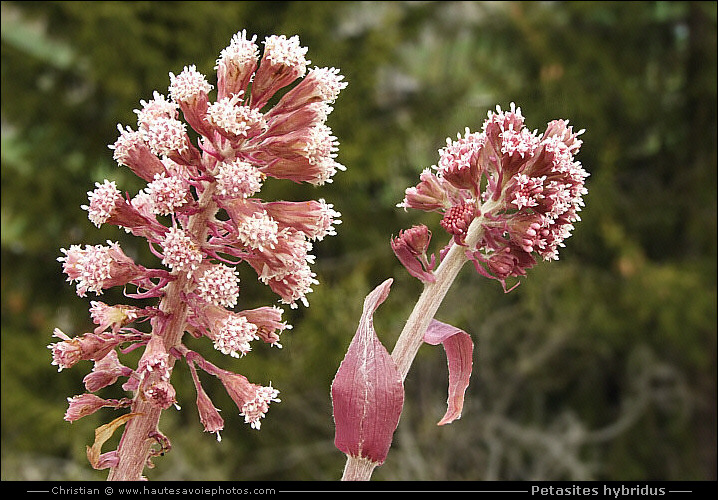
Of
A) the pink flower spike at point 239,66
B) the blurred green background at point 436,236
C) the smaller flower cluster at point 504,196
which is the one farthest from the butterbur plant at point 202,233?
the blurred green background at point 436,236

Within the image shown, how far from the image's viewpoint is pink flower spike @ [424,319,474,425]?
78 cm

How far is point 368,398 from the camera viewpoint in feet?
2.41

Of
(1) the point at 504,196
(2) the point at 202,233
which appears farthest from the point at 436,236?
(2) the point at 202,233

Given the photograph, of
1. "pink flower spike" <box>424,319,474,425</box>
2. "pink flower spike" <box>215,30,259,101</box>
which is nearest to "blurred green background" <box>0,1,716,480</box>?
"pink flower spike" <box>215,30,259,101</box>

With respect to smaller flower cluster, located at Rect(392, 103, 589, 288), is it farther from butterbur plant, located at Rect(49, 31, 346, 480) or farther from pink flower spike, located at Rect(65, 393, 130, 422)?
pink flower spike, located at Rect(65, 393, 130, 422)

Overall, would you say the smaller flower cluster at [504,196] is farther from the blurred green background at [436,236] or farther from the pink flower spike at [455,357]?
the blurred green background at [436,236]

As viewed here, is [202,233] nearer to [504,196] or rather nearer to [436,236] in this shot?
[504,196]

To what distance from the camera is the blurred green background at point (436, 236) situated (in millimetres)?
3461

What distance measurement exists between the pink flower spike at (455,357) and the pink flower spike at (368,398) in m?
0.07

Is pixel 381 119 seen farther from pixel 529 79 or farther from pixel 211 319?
pixel 211 319

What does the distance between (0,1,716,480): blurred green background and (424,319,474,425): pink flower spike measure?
99.2 inches

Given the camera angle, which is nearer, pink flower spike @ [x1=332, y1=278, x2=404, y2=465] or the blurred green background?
pink flower spike @ [x1=332, y1=278, x2=404, y2=465]

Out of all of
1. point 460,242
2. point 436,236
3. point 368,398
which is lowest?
point 368,398

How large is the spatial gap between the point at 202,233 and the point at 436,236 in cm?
319
